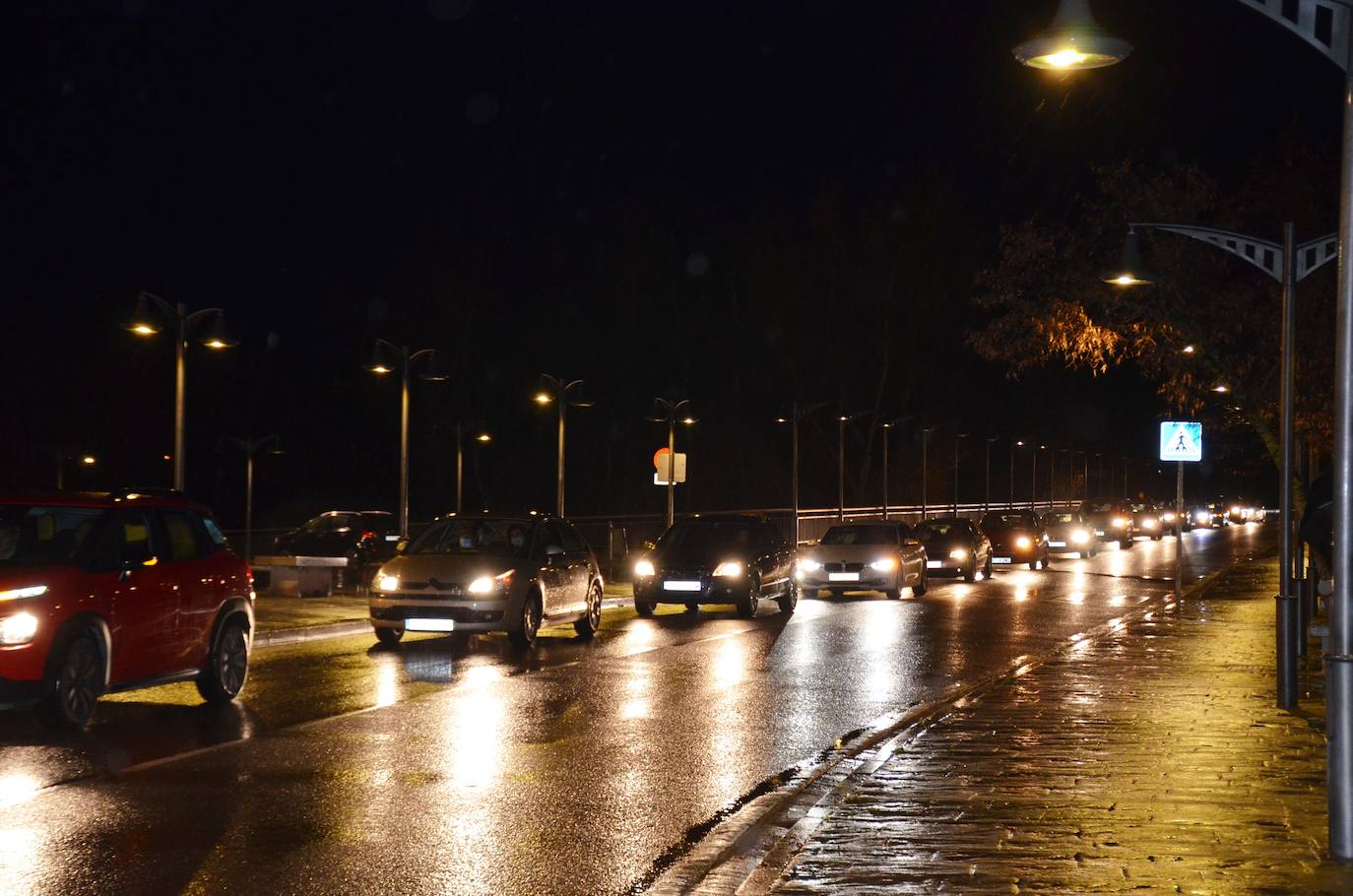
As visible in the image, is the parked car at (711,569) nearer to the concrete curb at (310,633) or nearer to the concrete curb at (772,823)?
the concrete curb at (310,633)

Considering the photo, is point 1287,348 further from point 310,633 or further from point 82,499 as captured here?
point 310,633

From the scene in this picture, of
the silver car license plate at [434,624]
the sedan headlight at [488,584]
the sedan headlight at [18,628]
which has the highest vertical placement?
the sedan headlight at [18,628]

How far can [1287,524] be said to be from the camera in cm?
1518

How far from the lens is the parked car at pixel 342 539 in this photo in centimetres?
4206

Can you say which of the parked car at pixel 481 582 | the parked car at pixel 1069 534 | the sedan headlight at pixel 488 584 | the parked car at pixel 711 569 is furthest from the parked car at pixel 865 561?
the parked car at pixel 1069 534

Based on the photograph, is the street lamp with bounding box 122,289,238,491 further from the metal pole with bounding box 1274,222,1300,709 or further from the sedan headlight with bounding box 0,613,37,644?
the metal pole with bounding box 1274,222,1300,709

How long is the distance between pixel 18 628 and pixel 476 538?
31.5ft

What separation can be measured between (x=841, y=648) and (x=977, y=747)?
28.6 ft

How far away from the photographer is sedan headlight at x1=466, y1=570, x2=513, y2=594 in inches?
742

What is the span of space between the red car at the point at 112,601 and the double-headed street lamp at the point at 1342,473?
27.5 ft

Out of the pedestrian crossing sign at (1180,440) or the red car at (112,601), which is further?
the pedestrian crossing sign at (1180,440)

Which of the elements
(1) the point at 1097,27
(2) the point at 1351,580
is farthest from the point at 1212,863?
(1) the point at 1097,27

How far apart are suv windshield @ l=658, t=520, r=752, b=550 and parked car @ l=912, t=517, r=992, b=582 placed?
12274 millimetres

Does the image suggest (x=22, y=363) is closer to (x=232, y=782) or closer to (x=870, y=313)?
(x=870, y=313)
